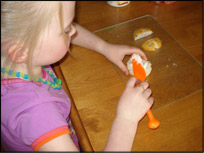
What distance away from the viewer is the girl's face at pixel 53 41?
417 millimetres

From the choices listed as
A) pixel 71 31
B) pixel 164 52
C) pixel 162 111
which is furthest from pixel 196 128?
pixel 71 31

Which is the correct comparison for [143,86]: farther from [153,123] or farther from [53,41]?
[53,41]

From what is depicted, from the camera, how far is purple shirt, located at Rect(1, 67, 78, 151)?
17.6 inches

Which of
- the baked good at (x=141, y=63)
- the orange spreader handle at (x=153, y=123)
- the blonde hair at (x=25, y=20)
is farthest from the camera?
the baked good at (x=141, y=63)

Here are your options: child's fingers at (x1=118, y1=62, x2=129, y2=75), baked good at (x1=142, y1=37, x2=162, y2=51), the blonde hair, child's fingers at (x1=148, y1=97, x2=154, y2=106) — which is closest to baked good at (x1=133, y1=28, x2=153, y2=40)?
baked good at (x1=142, y1=37, x2=162, y2=51)

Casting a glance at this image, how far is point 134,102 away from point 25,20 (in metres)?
0.34

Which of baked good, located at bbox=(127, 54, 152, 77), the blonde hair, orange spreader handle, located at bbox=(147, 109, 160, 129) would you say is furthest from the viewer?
baked good, located at bbox=(127, 54, 152, 77)

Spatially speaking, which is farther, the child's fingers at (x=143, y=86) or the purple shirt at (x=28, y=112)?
the child's fingers at (x=143, y=86)

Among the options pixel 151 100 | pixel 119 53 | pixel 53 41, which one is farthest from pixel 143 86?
pixel 53 41

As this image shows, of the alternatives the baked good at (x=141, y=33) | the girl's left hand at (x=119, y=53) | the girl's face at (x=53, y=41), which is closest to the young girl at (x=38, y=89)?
the girl's face at (x=53, y=41)

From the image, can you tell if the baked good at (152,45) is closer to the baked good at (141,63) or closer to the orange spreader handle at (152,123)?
the baked good at (141,63)

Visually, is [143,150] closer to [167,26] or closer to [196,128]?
[196,128]

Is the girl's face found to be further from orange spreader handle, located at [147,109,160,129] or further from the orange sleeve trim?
orange spreader handle, located at [147,109,160,129]

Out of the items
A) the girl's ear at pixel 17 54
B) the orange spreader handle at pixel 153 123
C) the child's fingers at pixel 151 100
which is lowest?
the orange spreader handle at pixel 153 123
